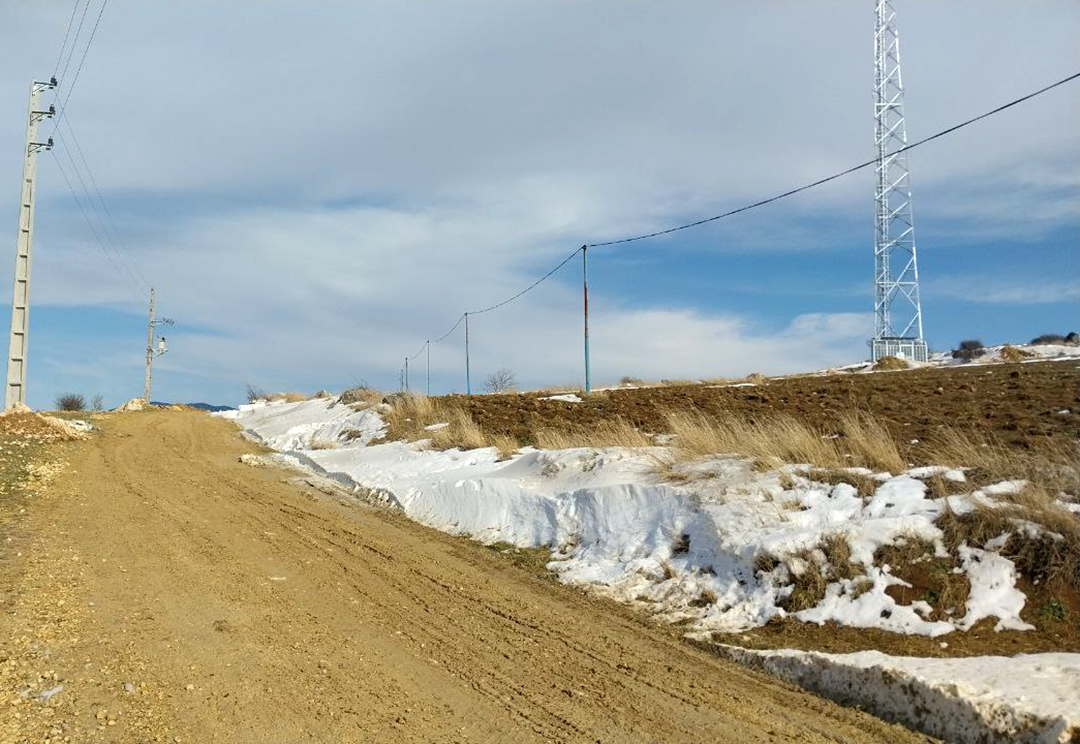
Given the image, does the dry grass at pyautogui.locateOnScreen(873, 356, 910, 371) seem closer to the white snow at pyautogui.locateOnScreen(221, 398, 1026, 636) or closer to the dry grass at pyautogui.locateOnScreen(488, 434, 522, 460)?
the dry grass at pyautogui.locateOnScreen(488, 434, 522, 460)

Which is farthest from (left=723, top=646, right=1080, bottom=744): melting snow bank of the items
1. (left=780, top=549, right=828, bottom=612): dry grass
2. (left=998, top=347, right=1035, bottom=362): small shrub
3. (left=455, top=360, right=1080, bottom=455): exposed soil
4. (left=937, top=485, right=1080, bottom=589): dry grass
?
(left=998, top=347, right=1035, bottom=362): small shrub

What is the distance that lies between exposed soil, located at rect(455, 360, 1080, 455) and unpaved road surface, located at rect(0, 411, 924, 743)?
5.54 metres

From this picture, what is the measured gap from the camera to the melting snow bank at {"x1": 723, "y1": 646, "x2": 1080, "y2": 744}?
4.67 m

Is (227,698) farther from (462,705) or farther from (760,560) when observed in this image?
(760,560)

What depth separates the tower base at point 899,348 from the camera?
54000 millimetres

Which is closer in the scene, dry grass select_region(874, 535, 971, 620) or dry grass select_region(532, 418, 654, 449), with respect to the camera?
dry grass select_region(874, 535, 971, 620)

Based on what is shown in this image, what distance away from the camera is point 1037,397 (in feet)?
59.7

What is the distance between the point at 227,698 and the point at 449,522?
731 cm

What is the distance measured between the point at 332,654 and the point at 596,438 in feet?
30.0

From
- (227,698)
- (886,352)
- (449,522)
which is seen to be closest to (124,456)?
(449,522)

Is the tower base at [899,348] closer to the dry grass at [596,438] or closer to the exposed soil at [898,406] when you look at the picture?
the exposed soil at [898,406]

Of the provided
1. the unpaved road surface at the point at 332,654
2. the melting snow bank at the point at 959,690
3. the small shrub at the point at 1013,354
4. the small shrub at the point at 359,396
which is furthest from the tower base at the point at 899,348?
the melting snow bank at the point at 959,690

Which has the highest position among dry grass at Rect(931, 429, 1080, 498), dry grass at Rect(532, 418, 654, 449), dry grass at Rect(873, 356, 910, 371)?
dry grass at Rect(873, 356, 910, 371)

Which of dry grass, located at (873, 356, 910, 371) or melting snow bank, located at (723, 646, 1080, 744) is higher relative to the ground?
dry grass, located at (873, 356, 910, 371)
